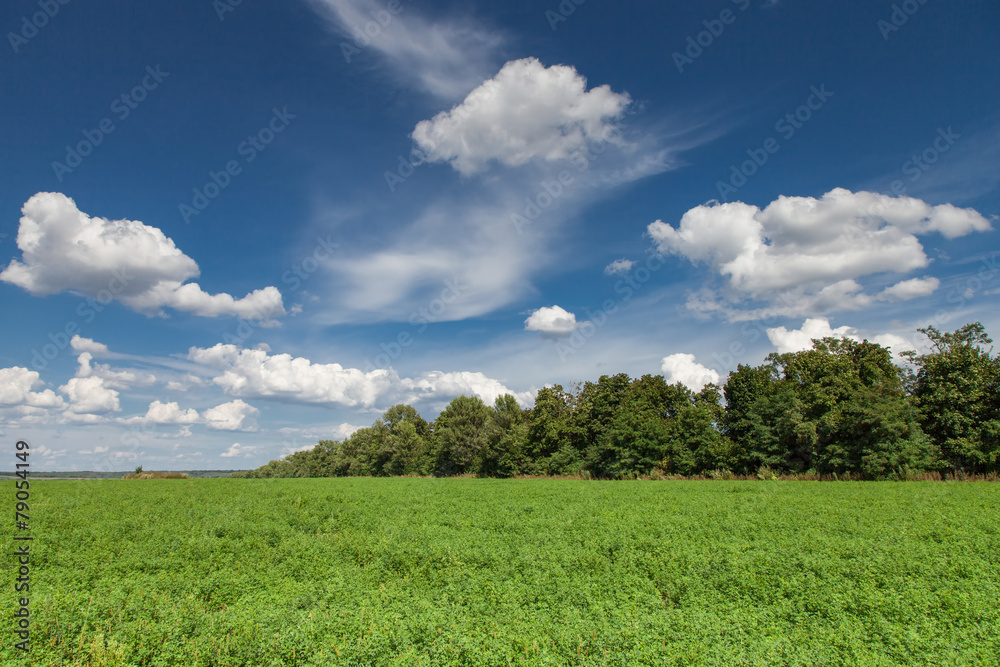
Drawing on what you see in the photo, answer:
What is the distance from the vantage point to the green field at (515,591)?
7.81m

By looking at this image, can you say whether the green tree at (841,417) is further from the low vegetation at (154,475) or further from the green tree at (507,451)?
the low vegetation at (154,475)

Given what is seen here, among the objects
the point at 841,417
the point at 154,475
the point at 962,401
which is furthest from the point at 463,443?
the point at 962,401

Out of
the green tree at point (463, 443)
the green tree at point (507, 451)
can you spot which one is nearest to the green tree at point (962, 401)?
the green tree at point (507, 451)

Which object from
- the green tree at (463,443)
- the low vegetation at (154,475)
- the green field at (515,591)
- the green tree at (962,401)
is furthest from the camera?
the green tree at (463,443)

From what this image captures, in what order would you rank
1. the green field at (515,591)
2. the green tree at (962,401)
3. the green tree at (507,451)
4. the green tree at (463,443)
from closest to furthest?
1. the green field at (515,591)
2. the green tree at (962,401)
3. the green tree at (507,451)
4. the green tree at (463,443)

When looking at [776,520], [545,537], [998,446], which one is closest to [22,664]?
[545,537]

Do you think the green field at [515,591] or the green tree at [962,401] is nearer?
the green field at [515,591]

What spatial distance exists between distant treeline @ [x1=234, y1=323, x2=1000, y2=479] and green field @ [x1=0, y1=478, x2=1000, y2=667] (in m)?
31.4

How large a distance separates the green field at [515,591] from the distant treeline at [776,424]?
31438 millimetres

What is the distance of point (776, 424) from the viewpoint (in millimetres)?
52906

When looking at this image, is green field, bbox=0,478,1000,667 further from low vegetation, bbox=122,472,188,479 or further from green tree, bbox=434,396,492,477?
green tree, bbox=434,396,492,477

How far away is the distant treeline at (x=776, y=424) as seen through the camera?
42938 millimetres

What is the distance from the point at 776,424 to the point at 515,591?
52.1m

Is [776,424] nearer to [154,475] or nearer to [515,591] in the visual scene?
[515,591]
